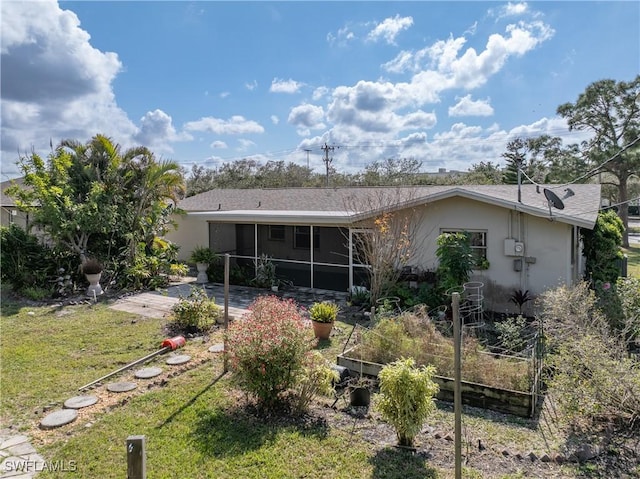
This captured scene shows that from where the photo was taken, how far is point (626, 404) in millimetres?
4773

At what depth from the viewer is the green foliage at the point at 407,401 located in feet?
14.6

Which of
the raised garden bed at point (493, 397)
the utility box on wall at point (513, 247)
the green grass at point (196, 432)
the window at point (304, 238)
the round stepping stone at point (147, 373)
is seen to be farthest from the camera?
the window at point (304, 238)

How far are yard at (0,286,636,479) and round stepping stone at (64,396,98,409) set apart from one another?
0.10 m

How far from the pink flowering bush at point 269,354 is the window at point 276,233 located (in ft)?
36.7

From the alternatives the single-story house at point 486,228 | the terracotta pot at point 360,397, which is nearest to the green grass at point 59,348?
the terracotta pot at point 360,397

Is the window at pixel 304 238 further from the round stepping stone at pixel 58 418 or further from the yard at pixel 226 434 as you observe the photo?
the round stepping stone at pixel 58 418

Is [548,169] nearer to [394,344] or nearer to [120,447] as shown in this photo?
[394,344]

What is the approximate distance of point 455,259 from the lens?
9.99 m

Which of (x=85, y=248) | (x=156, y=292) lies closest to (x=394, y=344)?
(x=156, y=292)

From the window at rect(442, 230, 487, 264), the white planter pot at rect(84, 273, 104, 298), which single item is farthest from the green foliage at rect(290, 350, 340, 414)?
the white planter pot at rect(84, 273, 104, 298)

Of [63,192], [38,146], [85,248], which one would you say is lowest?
[85,248]

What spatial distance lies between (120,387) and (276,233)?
10.9 metres

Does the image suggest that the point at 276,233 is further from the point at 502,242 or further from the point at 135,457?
the point at 135,457

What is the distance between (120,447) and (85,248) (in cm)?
1030
